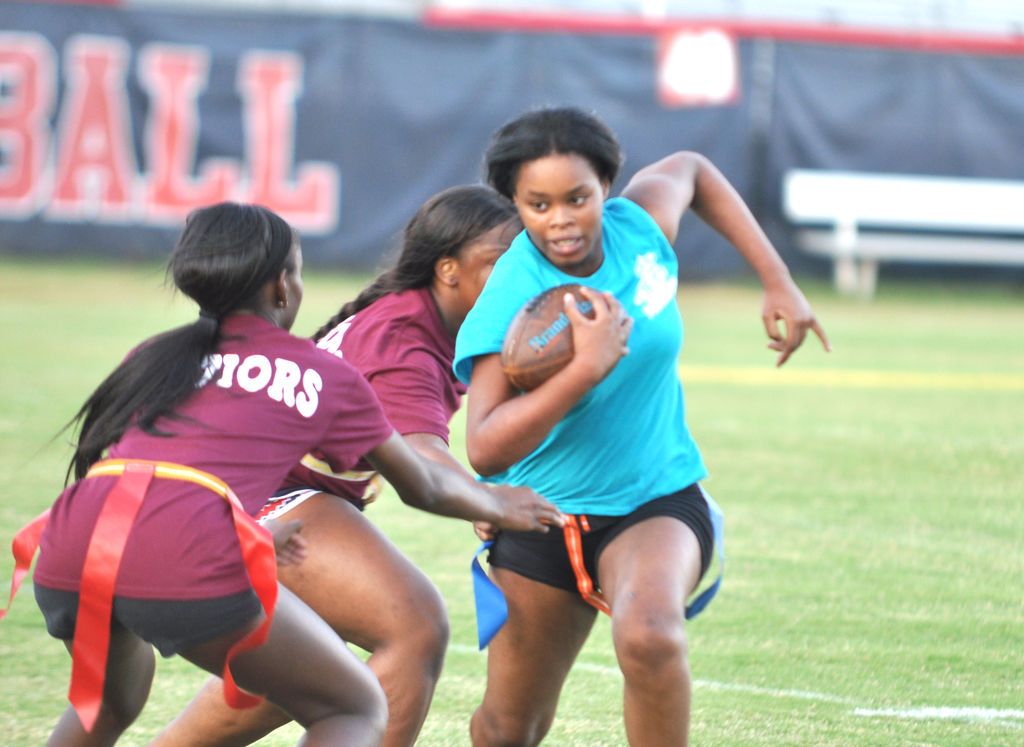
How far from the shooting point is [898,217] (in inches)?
782

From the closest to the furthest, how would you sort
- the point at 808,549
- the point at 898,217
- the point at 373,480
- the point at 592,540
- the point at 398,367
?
the point at 592,540 → the point at 398,367 → the point at 373,480 → the point at 808,549 → the point at 898,217

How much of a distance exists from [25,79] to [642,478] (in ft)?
53.6

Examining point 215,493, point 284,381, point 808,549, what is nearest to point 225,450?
point 215,493

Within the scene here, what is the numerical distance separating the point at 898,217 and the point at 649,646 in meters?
17.4

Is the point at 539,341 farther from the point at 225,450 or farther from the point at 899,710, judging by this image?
the point at 899,710

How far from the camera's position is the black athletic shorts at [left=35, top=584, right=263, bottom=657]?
3.14m

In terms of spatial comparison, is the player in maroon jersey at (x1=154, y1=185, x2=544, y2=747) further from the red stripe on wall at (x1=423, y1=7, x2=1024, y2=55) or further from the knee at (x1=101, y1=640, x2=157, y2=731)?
the red stripe on wall at (x1=423, y1=7, x2=1024, y2=55)

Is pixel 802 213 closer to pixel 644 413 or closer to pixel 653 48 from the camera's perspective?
pixel 653 48

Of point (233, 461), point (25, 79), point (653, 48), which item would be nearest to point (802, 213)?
point (653, 48)

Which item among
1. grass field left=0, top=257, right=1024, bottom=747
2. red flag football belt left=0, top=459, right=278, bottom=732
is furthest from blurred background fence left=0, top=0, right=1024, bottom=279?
red flag football belt left=0, top=459, right=278, bottom=732

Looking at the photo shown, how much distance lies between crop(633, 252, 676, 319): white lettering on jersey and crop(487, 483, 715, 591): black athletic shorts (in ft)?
1.80

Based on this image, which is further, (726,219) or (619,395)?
(726,219)

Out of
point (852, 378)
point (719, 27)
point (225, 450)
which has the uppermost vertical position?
point (719, 27)

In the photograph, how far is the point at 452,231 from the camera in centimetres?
436
